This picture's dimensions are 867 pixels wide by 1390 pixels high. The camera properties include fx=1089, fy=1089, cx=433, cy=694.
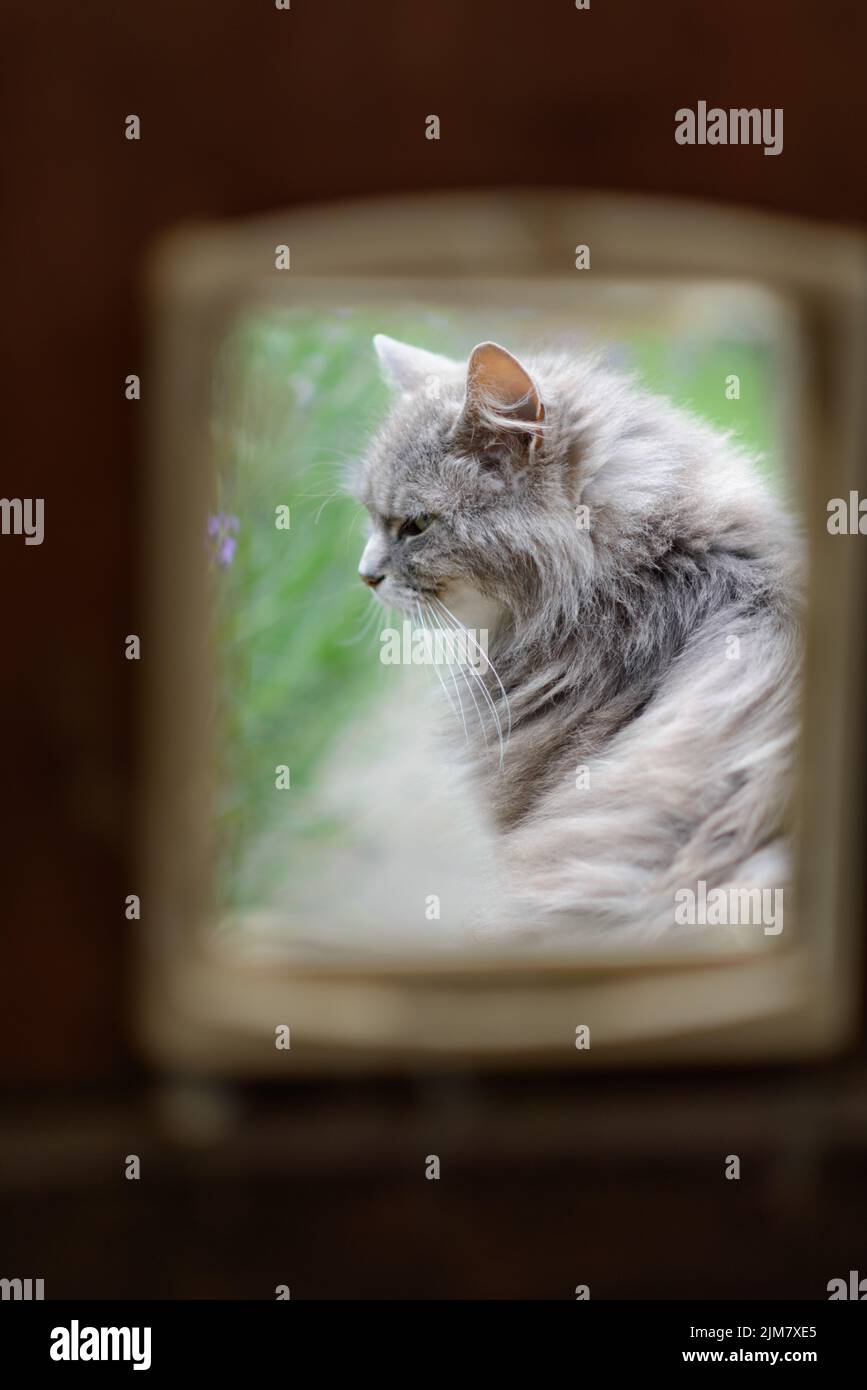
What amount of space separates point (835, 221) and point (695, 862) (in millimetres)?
618

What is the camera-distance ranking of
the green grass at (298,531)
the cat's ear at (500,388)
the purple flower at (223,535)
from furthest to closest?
the purple flower at (223,535)
the green grass at (298,531)
the cat's ear at (500,388)

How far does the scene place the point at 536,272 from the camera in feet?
2.72

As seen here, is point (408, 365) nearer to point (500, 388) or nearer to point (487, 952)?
point (500, 388)

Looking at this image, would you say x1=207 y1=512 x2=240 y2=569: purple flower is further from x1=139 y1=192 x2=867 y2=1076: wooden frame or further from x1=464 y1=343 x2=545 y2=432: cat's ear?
x1=464 y1=343 x2=545 y2=432: cat's ear

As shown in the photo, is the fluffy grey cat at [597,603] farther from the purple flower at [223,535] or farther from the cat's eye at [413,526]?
the purple flower at [223,535]

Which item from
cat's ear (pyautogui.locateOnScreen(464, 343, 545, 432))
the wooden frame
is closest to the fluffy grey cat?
cat's ear (pyautogui.locateOnScreen(464, 343, 545, 432))

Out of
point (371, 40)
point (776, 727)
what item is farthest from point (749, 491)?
point (371, 40)

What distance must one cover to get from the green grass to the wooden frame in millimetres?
46

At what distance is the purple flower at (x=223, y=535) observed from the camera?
0.71 metres

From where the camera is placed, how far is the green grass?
0.55 m

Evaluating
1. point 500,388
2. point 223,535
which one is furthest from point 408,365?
point 223,535

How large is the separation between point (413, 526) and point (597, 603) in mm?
85

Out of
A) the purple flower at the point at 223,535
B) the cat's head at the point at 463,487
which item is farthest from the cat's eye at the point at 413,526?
the purple flower at the point at 223,535

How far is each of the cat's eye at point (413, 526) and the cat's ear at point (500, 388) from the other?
5 cm
